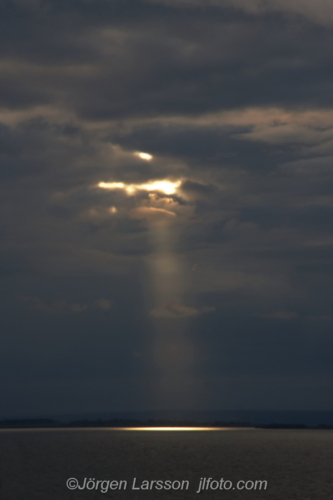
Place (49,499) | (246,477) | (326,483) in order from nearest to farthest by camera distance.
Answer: (49,499) → (326,483) → (246,477)

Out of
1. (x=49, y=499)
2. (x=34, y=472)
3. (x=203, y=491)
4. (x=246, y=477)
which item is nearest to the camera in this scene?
(x=49, y=499)

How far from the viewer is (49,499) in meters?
130

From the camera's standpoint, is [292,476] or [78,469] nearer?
[292,476]

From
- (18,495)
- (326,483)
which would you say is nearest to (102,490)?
(18,495)

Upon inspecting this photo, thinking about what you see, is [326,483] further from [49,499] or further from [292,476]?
[49,499]

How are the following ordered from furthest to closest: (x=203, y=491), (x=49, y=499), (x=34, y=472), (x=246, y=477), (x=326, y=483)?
(x=34, y=472)
(x=246, y=477)
(x=326, y=483)
(x=203, y=491)
(x=49, y=499)

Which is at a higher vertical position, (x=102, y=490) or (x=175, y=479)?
(x=175, y=479)

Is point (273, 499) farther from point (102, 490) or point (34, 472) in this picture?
point (34, 472)

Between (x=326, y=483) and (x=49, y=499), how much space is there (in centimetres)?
6713

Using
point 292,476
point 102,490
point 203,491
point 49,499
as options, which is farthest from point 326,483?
point 49,499

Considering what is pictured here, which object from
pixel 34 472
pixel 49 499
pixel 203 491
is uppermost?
pixel 34 472

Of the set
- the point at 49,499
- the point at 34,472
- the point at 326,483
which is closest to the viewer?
the point at 49,499

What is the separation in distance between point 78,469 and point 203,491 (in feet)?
207

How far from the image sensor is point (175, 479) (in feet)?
563
